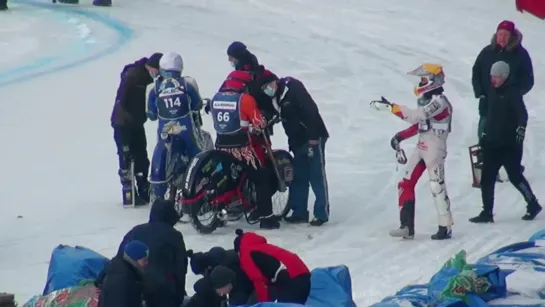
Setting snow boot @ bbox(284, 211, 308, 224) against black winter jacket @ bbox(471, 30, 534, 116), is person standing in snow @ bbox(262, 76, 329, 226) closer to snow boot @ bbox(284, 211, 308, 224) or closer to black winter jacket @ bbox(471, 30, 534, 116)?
snow boot @ bbox(284, 211, 308, 224)

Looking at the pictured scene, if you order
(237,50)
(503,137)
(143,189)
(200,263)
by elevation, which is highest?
(237,50)

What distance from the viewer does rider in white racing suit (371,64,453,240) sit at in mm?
11672

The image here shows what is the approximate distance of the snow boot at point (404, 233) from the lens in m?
12.1

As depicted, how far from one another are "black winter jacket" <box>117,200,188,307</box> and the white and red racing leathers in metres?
3.36

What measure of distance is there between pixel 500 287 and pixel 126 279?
8.68ft

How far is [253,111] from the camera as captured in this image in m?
12.1

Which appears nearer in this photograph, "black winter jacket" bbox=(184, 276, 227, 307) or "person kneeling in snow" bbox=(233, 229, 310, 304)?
"black winter jacket" bbox=(184, 276, 227, 307)

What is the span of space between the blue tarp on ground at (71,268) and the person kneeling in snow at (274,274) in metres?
1.31

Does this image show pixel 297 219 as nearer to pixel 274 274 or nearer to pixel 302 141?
pixel 302 141

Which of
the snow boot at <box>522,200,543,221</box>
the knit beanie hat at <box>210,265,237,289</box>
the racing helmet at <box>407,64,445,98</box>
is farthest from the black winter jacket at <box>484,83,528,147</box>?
the knit beanie hat at <box>210,265,237,289</box>

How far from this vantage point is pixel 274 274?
8680 mm

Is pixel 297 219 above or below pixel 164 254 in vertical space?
below

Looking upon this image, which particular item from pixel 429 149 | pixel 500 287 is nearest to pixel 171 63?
pixel 429 149

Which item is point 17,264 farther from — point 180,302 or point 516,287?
point 516,287
